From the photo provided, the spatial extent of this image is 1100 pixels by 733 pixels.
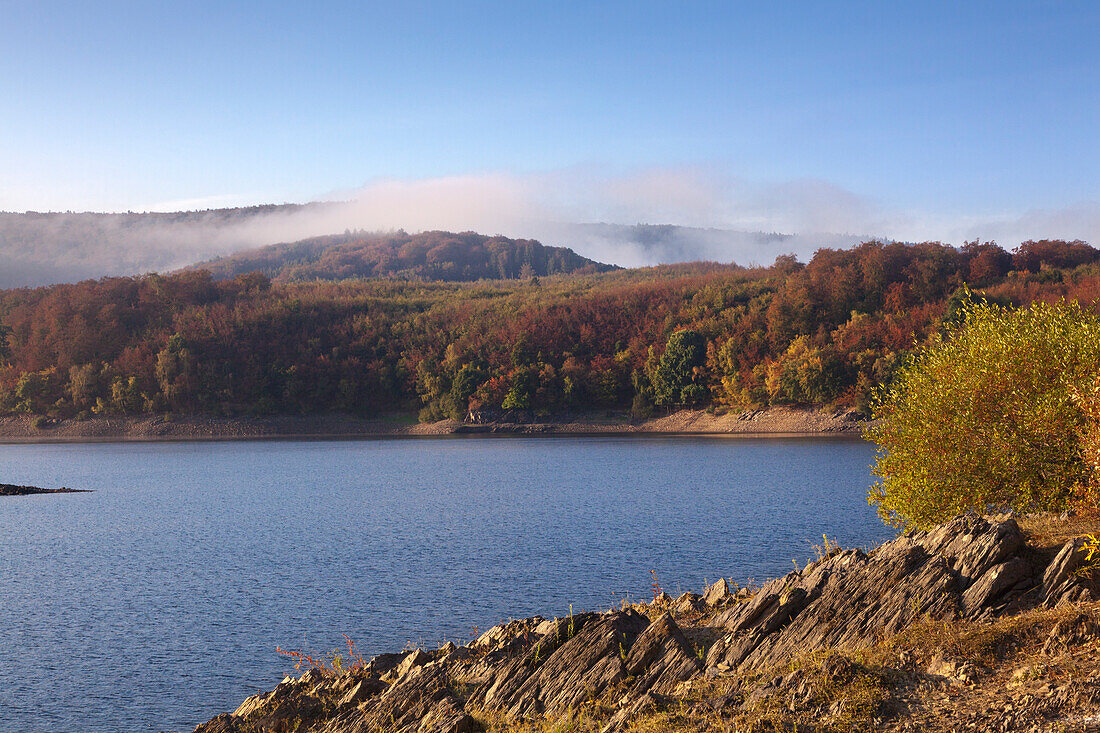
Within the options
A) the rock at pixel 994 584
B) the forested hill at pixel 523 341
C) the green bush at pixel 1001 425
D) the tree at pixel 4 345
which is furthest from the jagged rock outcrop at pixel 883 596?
the tree at pixel 4 345

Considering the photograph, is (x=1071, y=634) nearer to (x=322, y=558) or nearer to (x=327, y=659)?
(x=327, y=659)

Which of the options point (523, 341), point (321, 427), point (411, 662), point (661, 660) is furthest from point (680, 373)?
point (661, 660)

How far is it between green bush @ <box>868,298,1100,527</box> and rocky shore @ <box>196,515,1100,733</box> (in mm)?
2932

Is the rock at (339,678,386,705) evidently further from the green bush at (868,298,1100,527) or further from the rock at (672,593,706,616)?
the green bush at (868,298,1100,527)

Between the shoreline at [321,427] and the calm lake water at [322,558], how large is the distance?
62.1 meters

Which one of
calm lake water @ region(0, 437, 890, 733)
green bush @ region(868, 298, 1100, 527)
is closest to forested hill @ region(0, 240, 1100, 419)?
calm lake water @ region(0, 437, 890, 733)

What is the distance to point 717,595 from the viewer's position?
20.8 m

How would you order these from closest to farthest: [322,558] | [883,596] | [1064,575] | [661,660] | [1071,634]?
[1071,634] → [1064,575] → [661,660] → [883,596] → [322,558]

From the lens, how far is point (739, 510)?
4428cm

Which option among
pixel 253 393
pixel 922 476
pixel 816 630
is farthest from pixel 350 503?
pixel 253 393

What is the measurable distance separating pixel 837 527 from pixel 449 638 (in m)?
21.9

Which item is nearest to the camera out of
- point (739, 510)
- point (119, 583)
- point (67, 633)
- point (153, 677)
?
point (153, 677)

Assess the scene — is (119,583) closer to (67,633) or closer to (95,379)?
(67,633)

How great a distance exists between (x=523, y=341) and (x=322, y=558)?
403ft
